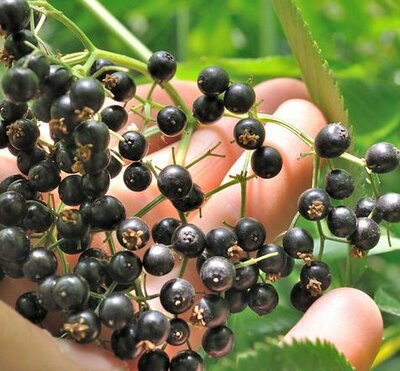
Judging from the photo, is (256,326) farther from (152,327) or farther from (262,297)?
(152,327)

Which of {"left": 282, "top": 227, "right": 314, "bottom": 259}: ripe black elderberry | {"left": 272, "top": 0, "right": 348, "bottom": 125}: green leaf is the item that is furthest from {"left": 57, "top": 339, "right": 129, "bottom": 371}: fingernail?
{"left": 272, "top": 0, "right": 348, "bottom": 125}: green leaf

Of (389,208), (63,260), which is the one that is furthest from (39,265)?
(389,208)

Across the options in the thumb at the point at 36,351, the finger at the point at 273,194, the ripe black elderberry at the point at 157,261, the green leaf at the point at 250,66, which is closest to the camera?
the thumb at the point at 36,351

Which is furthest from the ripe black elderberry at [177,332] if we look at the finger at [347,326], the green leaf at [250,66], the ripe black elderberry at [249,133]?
the green leaf at [250,66]

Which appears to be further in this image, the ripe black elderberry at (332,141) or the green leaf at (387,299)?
the green leaf at (387,299)

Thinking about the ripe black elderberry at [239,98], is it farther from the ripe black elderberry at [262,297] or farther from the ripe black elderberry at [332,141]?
the ripe black elderberry at [262,297]

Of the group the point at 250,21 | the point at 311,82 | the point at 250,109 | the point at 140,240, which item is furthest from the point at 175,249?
the point at 250,21

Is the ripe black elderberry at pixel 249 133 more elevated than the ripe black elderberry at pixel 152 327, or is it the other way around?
the ripe black elderberry at pixel 249 133

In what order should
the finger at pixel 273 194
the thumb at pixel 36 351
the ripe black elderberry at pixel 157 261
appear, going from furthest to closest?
1. the finger at pixel 273 194
2. the ripe black elderberry at pixel 157 261
3. the thumb at pixel 36 351
